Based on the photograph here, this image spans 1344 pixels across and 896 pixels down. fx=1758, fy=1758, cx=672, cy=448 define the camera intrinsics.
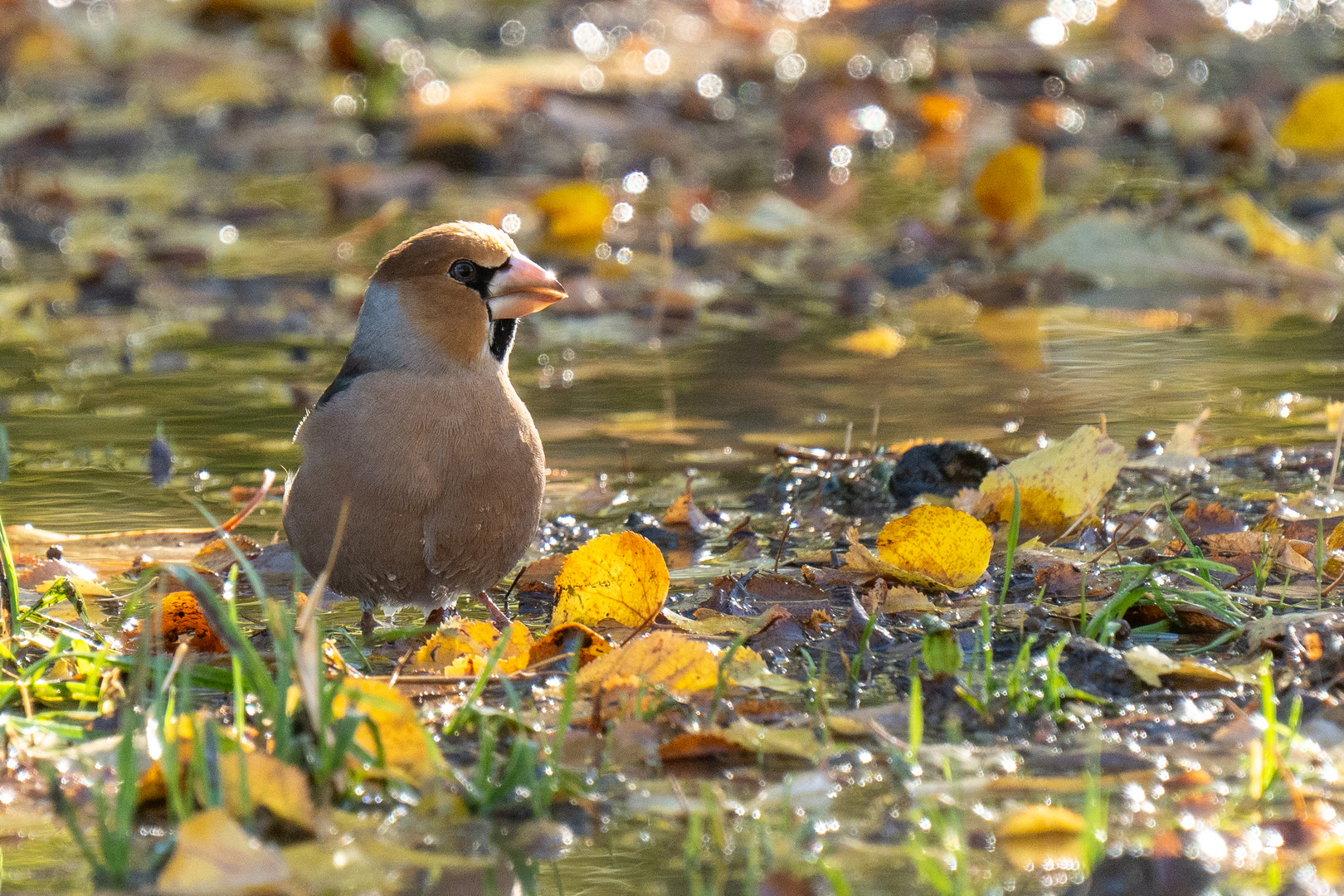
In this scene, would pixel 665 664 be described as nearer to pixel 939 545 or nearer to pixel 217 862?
pixel 939 545

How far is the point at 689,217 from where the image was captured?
29.7 ft

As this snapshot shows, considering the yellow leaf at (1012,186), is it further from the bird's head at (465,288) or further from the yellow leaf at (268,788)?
the yellow leaf at (268,788)

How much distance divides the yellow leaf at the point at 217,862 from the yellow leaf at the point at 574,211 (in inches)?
237

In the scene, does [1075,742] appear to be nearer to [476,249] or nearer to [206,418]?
[476,249]

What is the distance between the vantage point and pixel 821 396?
620 centimetres

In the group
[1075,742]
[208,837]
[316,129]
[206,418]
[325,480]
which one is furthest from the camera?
[316,129]

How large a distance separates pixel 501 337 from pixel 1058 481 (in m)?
1.43

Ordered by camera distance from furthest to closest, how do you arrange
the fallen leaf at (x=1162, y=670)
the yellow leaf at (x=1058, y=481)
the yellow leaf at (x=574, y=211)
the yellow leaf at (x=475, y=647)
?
the yellow leaf at (x=574, y=211)
the yellow leaf at (x=1058, y=481)
the yellow leaf at (x=475, y=647)
the fallen leaf at (x=1162, y=670)

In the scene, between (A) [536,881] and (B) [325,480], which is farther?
(B) [325,480]

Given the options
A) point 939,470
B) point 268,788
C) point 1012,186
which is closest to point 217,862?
point 268,788

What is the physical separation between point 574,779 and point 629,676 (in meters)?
0.39

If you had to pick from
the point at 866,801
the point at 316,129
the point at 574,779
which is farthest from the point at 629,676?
the point at 316,129

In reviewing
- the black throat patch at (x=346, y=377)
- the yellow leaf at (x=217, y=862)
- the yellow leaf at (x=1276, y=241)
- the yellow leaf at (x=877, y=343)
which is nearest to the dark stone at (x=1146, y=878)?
the yellow leaf at (x=217, y=862)

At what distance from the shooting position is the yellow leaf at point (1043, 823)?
2.68 metres
